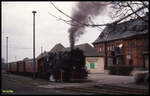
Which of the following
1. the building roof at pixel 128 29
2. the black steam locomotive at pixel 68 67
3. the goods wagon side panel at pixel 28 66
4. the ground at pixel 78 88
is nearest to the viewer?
the building roof at pixel 128 29

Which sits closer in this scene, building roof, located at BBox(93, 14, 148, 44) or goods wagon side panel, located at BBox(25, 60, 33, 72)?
building roof, located at BBox(93, 14, 148, 44)

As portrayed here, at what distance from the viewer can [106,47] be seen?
612 inches

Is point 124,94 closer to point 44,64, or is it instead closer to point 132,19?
point 132,19

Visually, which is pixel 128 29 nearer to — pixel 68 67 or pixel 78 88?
pixel 78 88

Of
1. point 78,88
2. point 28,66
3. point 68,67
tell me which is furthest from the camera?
point 28,66

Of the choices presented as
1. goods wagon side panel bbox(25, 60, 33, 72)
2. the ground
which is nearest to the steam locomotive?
the ground

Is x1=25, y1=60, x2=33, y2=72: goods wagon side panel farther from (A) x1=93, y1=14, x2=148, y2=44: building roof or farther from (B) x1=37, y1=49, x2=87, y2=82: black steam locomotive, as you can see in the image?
(A) x1=93, y1=14, x2=148, y2=44: building roof

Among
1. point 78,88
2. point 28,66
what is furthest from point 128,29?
point 28,66

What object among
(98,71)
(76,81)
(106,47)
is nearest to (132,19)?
(106,47)

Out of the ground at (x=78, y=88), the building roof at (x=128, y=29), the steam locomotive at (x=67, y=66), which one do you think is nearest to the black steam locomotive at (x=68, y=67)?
the steam locomotive at (x=67, y=66)

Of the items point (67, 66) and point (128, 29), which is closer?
point (128, 29)

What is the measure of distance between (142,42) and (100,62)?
33183 millimetres

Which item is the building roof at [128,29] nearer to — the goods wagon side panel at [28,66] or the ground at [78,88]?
the ground at [78,88]

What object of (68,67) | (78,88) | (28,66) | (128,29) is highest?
(128,29)
